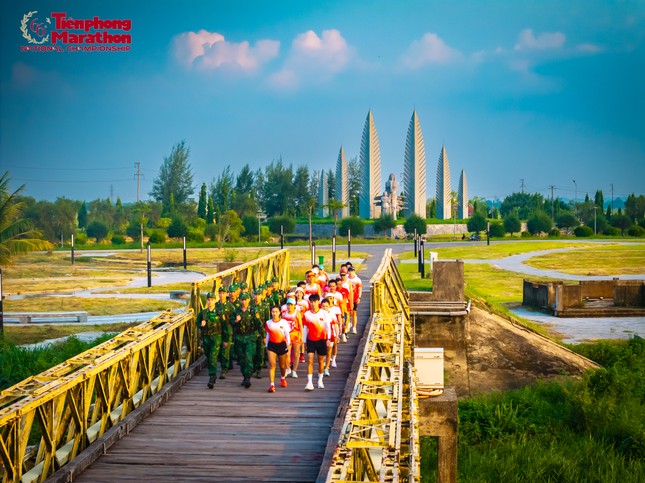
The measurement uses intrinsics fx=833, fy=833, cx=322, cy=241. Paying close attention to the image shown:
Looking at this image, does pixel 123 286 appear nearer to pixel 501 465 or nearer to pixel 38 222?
pixel 501 465

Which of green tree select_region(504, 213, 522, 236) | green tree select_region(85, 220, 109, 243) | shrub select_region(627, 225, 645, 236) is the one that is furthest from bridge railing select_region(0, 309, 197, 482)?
green tree select_region(85, 220, 109, 243)

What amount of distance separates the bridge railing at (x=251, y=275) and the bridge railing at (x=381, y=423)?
3479 millimetres

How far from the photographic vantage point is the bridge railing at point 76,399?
9.86m

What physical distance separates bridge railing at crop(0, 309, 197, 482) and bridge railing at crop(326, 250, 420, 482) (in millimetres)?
3573

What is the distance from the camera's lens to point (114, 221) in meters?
113

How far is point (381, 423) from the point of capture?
30.6 ft

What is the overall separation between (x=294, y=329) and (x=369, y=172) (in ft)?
252

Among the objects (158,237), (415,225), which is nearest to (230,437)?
(158,237)

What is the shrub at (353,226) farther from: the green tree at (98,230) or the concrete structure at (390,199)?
the green tree at (98,230)

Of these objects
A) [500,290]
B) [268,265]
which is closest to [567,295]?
[500,290]

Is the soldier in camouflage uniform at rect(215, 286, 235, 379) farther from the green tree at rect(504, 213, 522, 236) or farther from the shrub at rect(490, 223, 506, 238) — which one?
the green tree at rect(504, 213, 522, 236)

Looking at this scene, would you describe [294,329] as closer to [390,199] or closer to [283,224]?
[283,224]

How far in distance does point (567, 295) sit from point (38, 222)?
63.7m

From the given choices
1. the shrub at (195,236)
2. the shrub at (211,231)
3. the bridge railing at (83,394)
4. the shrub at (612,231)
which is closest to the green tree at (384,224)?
the shrub at (211,231)
